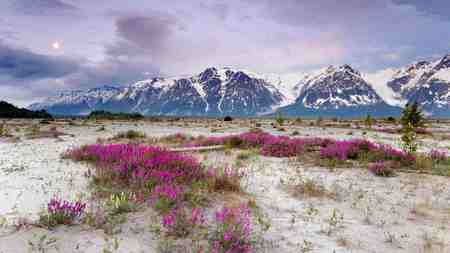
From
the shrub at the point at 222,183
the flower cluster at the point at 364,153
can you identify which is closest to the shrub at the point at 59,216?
the shrub at the point at 222,183

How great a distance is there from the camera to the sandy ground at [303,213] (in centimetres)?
473

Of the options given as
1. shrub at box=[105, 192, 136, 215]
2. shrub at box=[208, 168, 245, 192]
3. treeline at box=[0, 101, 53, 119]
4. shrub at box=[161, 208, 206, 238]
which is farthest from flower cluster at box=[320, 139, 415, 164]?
treeline at box=[0, 101, 53, 119]

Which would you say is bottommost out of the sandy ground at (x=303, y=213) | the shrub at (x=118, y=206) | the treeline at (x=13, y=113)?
the sandy ground at (x=303, y=213)

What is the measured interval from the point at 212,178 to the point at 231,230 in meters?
2.96

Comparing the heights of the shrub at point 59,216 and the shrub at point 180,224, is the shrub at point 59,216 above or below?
above

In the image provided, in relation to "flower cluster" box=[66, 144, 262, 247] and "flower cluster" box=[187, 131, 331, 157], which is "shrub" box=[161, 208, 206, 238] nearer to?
"flower cluster" box=[66, 144, 262, 247]

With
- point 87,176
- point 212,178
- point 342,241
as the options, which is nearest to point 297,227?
point 342,241

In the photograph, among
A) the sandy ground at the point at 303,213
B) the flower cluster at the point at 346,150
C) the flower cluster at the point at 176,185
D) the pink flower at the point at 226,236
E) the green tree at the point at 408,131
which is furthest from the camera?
the green tree at the point at 408,131

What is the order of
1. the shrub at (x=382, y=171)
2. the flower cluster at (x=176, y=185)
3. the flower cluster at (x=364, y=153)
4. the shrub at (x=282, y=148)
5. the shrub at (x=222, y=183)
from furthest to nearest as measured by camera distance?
the shrub at (x=282, y=148)
the flower cluster at (x=364, y=153)
the shrub at (x=382, y=171)
the shrub at (x=222, y=183)
the flower cluster at (x=176, y=185)

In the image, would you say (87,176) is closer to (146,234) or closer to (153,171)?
(153,171)

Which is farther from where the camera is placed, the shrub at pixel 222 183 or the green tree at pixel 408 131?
the green tree at pixel 408 131

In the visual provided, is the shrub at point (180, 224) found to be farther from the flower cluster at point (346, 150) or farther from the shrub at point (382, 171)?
the flower cluster at point (346, 150)

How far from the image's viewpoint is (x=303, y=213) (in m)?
6.55

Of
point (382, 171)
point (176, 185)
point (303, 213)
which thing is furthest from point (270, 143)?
point (176, 185)
